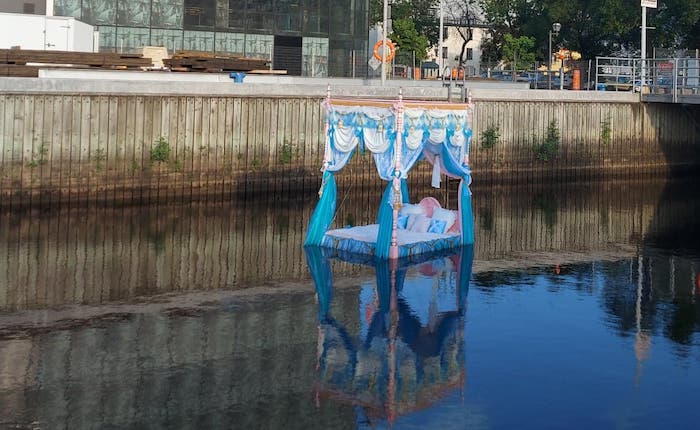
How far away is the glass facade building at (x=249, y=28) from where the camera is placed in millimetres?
60625

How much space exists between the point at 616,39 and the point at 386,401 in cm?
6506

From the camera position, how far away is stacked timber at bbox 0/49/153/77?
142 ft

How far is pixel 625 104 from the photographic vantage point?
56.1 m

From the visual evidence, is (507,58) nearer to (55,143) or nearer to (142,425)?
(55,143)

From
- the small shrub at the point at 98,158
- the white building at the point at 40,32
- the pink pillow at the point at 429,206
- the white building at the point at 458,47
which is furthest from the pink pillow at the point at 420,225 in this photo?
the white building at the point at 458,47

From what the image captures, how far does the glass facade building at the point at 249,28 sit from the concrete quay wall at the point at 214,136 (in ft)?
40.0

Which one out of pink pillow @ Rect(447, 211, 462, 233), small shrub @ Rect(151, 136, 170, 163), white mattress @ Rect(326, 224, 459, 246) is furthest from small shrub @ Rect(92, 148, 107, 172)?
pink pillow @ Rect(447, 211, 462, 233)

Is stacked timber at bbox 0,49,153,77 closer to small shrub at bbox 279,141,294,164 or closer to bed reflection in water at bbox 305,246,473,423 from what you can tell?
small shrub at bbox 279,141,294,164

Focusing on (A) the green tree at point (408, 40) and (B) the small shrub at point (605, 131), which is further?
(A) the green tree at point (408, 40)

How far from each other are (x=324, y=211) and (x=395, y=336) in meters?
9.57

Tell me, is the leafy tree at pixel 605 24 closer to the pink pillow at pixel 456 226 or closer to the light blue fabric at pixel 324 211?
the pink pillow at pixel 456 226

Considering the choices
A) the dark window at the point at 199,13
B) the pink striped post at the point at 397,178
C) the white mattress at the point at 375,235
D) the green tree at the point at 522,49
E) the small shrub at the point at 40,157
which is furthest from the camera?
the green tree at the point at 522,49

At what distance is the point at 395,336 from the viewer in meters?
23.2

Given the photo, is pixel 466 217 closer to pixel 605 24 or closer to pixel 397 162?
pixel 397 162
